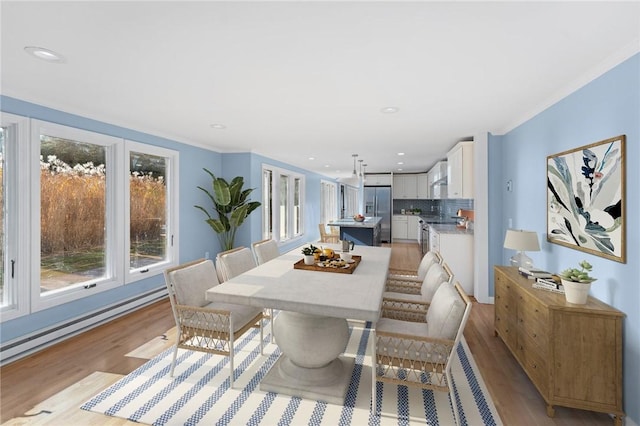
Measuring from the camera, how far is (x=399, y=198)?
1003cm

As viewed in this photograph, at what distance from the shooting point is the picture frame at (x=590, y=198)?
6.51 feet

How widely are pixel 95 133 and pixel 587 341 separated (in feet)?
15.6

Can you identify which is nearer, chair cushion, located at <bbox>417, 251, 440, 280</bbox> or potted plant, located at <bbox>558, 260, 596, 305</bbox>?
potted plant, located at <bbox>558, 260, 596, 305</bbox>

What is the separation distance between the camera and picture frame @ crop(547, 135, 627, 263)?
1984 mm

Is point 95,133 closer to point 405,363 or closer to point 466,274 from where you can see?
point 405,363

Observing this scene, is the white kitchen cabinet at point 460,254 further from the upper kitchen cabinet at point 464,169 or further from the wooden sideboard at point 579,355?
the wooden sideboard at point 579,355

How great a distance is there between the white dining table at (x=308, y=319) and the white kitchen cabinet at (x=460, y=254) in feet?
7.93

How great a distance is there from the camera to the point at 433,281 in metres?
2.64

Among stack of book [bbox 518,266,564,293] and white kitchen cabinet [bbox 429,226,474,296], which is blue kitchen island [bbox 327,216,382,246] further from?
stack of book [bbox 518,266,564,293]

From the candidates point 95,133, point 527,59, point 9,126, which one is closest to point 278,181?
point 95,133

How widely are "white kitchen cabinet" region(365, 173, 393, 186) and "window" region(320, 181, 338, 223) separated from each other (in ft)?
5.54

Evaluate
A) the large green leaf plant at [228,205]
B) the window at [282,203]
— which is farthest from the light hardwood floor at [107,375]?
the window at [282,203]

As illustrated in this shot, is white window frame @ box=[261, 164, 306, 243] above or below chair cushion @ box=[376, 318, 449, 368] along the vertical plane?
above

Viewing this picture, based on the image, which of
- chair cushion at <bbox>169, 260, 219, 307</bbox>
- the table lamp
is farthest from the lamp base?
chair cushion at <bbox>169, 260, 219, 307</bbox>
